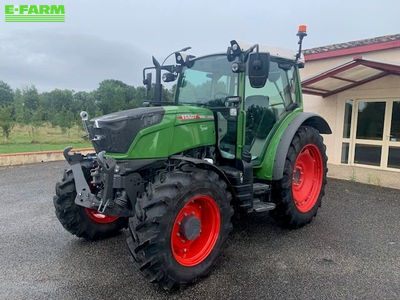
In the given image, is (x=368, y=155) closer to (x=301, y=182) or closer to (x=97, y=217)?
(x=301, y=182)

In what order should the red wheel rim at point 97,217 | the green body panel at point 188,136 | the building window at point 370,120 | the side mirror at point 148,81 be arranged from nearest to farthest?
the green body panel at point 188,136 → the red wheel rim at point 97,217 → the side mirror at point 148,81 → the building window at point 370,120

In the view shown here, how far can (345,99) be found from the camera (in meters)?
8.23

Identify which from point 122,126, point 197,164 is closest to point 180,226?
point 197,164

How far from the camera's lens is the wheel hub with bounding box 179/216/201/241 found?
2868 millimetres

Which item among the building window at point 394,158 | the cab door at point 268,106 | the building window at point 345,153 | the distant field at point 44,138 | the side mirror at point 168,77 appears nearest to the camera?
the cab door at point 268,106

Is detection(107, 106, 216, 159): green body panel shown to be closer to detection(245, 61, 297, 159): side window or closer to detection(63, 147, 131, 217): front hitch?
detection(63, 147, 131, 217): front hitch

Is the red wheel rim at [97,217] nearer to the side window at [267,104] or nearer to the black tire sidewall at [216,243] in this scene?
the black tire sidewall at [216,243]

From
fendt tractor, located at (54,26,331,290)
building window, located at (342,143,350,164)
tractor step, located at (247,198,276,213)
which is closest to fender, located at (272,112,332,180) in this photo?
fendt tractor, located at (54,26,331,290)

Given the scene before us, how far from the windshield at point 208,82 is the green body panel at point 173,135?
1.36 ft

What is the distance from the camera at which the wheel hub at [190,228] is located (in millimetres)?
2868

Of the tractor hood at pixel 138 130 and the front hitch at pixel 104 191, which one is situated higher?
the tractor hood at pixel 138 130

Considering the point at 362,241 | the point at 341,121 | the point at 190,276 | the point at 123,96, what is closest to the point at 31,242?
the point at 190,276

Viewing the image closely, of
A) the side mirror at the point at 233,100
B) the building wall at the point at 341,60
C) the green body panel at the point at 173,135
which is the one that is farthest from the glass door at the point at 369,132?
the green body panel at the point at 173,135

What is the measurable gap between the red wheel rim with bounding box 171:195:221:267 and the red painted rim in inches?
70.1
